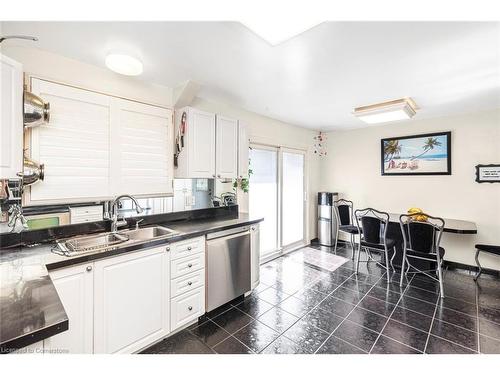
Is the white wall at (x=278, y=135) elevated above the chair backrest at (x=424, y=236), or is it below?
above

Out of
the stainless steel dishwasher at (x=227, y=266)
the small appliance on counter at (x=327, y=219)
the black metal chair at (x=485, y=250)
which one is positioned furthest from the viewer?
the small appliance on counter at (x=327, y=219)

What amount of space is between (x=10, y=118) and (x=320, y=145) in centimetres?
465

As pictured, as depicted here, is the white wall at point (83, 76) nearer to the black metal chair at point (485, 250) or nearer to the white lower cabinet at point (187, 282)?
the white lower cabinet at point (187, 282)

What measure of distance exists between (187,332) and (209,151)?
177cm

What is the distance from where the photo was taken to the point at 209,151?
2557 millimetres

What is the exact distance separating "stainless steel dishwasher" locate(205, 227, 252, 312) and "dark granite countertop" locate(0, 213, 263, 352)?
0.57 metres

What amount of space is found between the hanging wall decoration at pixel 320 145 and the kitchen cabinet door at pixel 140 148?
3.30m

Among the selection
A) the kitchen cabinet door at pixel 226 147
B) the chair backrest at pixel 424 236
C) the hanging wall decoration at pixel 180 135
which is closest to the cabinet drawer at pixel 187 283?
the kitchen cabinet door at pixel 226 147

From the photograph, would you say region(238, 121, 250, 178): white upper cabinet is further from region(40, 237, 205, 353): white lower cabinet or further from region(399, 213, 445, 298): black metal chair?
region(399, 213, 445, 298): black metal chair

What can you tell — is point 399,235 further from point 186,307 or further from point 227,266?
point 186,307

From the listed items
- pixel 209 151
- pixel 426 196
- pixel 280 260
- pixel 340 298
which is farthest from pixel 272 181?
pixel 426 196

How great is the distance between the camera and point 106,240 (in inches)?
77.6

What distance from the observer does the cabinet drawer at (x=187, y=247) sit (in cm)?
192

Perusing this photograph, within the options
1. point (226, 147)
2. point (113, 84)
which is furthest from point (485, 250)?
point (113, 84)
